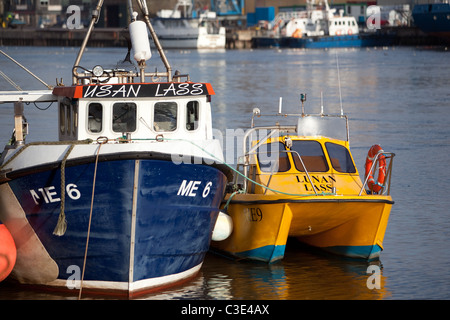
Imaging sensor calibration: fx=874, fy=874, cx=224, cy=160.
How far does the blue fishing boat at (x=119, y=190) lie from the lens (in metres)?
14.8

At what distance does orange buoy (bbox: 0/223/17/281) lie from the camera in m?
15.6

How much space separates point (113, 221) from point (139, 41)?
390 centimetres

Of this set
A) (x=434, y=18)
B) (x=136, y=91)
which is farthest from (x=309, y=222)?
(x=434, y=18)

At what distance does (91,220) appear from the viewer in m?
14.9

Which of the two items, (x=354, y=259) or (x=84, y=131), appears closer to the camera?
(x=84, y=131)

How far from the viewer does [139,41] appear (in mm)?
16891

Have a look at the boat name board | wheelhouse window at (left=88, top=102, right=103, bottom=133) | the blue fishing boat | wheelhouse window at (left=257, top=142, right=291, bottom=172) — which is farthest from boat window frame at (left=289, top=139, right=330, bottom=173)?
wheelhouse window at (left=88, top=102, right=103, bottom=133)

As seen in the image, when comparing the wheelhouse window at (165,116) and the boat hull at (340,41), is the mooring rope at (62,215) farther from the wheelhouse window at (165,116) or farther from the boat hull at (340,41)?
the boat hull at (340,41)

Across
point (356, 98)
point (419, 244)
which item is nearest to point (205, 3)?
point (356, 98)

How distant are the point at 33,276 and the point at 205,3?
186 metres

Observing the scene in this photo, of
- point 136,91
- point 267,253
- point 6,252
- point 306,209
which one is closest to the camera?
point 6,252

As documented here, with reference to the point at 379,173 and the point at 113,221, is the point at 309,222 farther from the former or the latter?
the point at 113,221

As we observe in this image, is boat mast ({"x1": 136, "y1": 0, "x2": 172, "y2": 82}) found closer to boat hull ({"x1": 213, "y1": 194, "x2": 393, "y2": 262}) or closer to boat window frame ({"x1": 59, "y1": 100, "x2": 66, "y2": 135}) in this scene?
boat window frame ({"x1": 59, "y1": 100, "x2": 66, "y2": 135})
